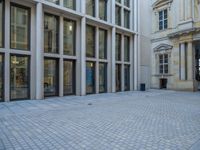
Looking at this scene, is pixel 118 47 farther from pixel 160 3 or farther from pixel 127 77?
pixel 160 3

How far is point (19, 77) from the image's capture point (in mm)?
13766

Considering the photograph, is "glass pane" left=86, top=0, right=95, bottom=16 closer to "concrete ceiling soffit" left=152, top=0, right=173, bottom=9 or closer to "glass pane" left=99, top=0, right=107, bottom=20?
"glass pane" left=99, top=0, right=107, bottom=20

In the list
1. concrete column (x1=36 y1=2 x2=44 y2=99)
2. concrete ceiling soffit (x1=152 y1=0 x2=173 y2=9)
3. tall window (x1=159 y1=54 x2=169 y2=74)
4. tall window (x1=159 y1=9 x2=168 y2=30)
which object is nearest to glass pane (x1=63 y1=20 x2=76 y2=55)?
concrete column (x1=36 y1=2 x2=44 y2=99)

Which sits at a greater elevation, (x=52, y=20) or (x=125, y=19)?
(x=125, y=19)

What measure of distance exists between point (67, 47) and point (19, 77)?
4495 mm

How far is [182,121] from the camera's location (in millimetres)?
8023

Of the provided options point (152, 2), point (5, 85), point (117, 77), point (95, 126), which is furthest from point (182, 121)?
point (152, 2)

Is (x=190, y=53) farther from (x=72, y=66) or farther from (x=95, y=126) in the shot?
(x=95, y=126)

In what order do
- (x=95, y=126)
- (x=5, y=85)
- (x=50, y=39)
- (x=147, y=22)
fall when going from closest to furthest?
1. (x=95, y=126)
2. (x=5, y=85)
3. (x=50, y=39)
4. (x=147, y=22)

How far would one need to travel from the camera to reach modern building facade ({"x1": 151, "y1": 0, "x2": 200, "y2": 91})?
22.4 meters

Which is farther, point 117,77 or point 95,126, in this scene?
point 117,77

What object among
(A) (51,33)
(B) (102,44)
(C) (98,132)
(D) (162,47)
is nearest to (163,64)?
(D) (162,47)

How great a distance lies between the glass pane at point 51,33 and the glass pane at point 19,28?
141 centimetres

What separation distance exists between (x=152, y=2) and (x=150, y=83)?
9.41 m
